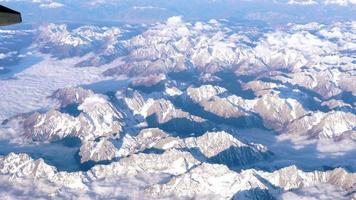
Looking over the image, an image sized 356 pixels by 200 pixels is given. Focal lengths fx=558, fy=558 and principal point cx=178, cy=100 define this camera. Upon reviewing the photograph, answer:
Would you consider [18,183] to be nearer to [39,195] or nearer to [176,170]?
[39,195]

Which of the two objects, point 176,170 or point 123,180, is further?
point 176,170

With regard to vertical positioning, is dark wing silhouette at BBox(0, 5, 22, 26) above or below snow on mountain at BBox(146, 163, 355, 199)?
above

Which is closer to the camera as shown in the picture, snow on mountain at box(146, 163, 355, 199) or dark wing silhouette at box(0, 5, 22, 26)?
dark wing silhouette at box(0, 5, 22, 26)

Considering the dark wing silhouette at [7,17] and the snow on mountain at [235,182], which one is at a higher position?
the dark wing silhouette at [7,17]

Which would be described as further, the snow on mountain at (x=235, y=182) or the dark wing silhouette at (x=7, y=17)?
the snow on mountain at (x=235, y=182)

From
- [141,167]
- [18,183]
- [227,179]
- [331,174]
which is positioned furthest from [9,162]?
[331,174]

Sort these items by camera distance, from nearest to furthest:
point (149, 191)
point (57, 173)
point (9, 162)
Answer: point (149, 191)
point (57, 173)
point (9, 162)

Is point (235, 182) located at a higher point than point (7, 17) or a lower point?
lower

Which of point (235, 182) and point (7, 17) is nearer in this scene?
point (7, 17)
